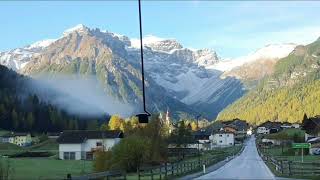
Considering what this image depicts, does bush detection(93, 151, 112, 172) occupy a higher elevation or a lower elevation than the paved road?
higher

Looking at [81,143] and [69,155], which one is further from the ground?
[81,143]

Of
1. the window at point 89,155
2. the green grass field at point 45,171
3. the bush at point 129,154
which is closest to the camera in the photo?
the green grass field at point 45,171

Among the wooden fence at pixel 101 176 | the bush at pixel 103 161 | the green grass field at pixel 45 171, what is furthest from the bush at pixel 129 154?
the wooden fence at pixel 101 176

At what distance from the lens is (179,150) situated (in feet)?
462

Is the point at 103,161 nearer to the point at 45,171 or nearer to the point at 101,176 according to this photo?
the point at 45,171

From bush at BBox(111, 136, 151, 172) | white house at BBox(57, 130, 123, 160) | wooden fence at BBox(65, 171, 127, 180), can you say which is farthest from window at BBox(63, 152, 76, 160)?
wooden fence at BBox(65, 171, 127, 180)

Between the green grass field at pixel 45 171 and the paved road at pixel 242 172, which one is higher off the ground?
the paved road at pixel 242 172

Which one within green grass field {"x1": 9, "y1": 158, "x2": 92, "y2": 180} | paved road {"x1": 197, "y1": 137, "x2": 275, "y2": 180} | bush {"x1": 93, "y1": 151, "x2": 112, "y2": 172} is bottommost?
green grass field {"x1": 9, "y1": 158, "x2": 92, "y2": 180}

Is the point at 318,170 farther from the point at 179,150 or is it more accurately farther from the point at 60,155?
the point at 60,155

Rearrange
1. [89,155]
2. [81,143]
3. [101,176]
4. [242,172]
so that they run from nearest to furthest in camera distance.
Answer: [101,176]
[242,172]
[89,155]
[81,143]

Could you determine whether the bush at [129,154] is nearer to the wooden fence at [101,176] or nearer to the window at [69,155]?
the wooden fence at [101,176]

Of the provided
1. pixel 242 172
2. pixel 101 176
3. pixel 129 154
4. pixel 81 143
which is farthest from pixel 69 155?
pixel 101 176

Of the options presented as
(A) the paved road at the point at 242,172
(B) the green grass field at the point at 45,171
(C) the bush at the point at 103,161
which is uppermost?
(C) the bush at the point at 103,161

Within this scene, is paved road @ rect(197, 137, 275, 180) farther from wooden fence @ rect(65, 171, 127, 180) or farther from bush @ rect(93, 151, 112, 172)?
bush @ rect(93, 151, 112, 172)
